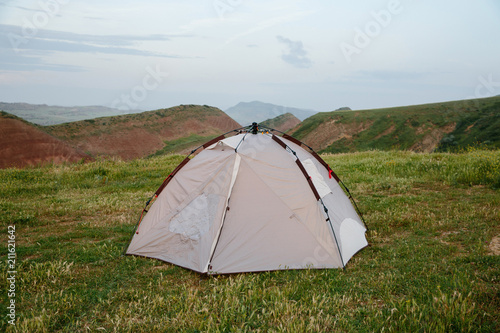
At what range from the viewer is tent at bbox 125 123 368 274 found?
6578 mm

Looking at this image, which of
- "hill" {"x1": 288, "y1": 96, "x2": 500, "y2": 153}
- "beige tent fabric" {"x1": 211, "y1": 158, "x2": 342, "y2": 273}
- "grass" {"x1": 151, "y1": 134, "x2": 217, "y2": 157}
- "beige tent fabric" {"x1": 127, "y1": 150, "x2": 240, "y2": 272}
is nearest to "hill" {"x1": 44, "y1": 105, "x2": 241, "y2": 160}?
"grass" {"x1": 151, "y1": 134, "x2": 217, "y2": 157}

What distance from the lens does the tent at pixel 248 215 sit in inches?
259

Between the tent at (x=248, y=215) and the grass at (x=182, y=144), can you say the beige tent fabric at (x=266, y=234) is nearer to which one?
the tent at (x=248, y=215)

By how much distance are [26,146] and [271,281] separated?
39.5m

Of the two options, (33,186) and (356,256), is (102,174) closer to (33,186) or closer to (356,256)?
(33,186)

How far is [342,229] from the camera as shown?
7.30 m

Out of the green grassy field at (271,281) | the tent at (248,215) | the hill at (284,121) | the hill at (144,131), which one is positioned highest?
the hill at (284,121)

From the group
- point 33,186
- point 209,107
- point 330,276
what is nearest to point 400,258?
point 330,276

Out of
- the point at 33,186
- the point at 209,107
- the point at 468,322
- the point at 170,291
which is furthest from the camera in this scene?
→ the point at 209,107

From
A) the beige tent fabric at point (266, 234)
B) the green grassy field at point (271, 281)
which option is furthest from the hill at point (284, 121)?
the beige tent fabric at point (266, 234)

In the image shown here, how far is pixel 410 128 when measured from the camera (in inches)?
2736

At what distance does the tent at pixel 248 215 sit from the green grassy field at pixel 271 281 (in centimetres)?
34

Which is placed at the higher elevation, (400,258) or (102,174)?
(102,174)

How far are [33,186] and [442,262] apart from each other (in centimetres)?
1415
